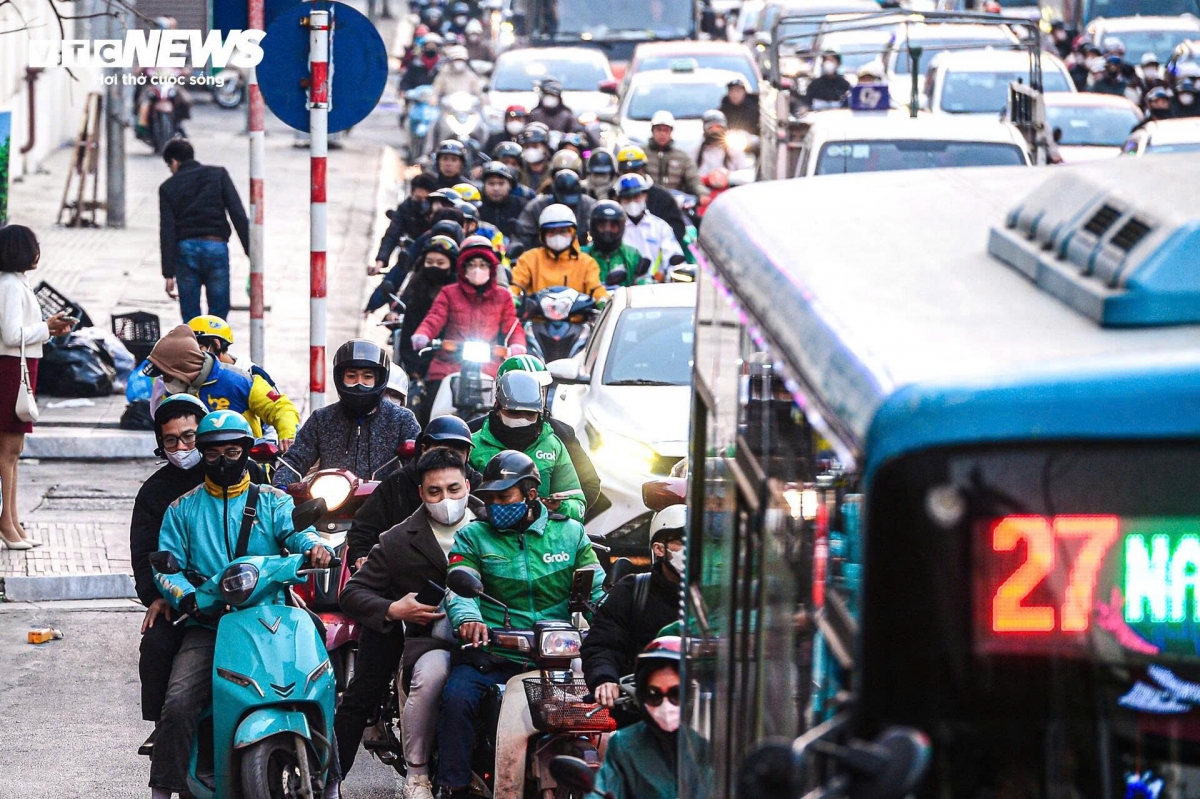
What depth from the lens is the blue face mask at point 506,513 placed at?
693 centimetres

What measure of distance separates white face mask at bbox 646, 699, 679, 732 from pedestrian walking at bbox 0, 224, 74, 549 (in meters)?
6.20

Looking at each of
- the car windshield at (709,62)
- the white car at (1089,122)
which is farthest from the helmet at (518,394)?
the car windshield at (709,62)

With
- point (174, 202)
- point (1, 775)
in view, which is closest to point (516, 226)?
point (174, 202)

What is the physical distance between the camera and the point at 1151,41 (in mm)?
29969

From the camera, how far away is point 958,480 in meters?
2.42

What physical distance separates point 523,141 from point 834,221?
1636 centimetres

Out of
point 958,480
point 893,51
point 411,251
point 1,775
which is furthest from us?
point 893,51

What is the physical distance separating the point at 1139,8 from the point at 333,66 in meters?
25.8

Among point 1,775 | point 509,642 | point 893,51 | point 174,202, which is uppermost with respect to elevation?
point 893,51

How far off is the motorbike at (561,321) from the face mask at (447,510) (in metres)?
5.74

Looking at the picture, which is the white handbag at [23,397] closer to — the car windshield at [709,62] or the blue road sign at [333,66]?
the blue road sign at [333,66]

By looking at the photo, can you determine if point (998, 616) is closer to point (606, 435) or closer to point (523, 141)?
point (606, 435)

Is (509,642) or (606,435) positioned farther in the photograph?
(606,435)

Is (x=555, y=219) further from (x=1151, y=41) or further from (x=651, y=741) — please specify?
(x=1151, y=41)
